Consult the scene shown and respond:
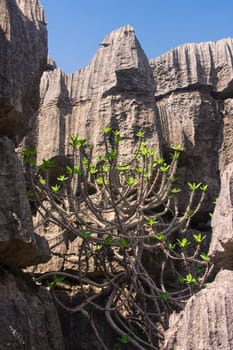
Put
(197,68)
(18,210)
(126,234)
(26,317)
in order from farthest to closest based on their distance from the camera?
(197,68) → (126,234) → (18,210) → (26,317)

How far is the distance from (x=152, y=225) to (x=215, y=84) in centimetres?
275

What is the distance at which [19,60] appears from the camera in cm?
492

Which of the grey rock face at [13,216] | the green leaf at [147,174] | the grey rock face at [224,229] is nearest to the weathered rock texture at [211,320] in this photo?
the grey rock face at [224,229]

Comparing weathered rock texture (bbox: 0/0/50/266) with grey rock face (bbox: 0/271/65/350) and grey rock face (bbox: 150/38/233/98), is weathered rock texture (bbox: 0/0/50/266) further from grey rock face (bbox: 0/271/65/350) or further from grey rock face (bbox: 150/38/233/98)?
grey rock face (bbox: 150/38/233/98)

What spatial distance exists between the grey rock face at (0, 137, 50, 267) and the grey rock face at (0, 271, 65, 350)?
0.23m

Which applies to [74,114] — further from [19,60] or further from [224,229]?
[224,229]

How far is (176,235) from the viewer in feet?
23.8

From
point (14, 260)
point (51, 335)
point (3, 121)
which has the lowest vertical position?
point (51, 335)

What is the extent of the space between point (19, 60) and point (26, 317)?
2.18 m

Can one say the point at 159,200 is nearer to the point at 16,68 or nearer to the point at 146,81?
the point at 146,81

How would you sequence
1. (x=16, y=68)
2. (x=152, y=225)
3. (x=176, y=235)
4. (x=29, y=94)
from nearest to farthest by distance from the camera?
(x=16, y=68) < (x=29, y=94) < (x=152, y=225) < (x=176, y=235)

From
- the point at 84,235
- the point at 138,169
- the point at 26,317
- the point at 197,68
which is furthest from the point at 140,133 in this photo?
the point at 26,317

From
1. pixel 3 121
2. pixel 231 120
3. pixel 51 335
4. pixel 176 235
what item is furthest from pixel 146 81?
pixel 51 335

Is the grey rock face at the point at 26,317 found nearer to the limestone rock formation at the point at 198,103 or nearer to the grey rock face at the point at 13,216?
the grey rock face at the point at 13,216
